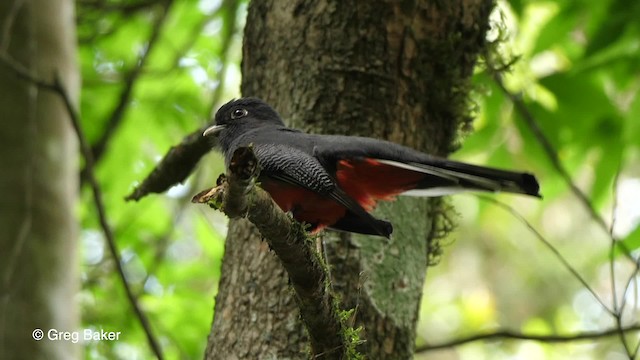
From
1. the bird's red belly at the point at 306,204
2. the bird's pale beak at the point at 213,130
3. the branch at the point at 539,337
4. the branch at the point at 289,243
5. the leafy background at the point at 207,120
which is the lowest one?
the branch at the point at 289,243

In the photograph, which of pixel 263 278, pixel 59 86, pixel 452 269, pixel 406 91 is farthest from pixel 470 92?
pixel 452 269

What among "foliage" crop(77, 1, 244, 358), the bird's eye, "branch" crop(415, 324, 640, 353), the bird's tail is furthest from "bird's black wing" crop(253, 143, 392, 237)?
"foliage" crop(77, 1, 244, 358)

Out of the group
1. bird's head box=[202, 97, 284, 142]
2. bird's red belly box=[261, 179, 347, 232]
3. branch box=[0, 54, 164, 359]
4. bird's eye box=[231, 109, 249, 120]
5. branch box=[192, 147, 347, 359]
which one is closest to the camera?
branch box=[192, 147, 347, 359]

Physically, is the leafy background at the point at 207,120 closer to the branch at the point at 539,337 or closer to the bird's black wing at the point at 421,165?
the branch at the point at 539,337

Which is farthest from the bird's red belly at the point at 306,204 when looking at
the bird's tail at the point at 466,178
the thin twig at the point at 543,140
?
the thin twig at the point at 543,140

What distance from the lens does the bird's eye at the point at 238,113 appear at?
11.9 feet

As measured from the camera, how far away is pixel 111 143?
5.95m

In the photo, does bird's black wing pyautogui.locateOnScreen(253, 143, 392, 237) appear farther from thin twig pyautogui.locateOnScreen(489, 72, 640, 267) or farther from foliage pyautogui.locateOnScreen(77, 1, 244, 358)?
foliage pyautogui.locateOnScreen(77, 1, 244, 358)

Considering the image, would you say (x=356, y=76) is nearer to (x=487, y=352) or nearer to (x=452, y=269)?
(x=487, y=352)

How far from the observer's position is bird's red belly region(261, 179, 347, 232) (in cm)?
313

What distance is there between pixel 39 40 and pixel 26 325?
1516 millimetres

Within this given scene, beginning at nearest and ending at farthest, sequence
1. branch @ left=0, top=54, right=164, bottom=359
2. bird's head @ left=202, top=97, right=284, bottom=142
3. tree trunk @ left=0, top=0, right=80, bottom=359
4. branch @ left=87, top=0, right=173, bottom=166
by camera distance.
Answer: bird's head @ left=202, top=97, right=284, bottom=142 → tree trunk @ left=0, top=0, right=80, bottom=359 → branch @ left=0, top=54, right=164, bottom=359 → branch @ left=87, top=0, right=173, bottom=166

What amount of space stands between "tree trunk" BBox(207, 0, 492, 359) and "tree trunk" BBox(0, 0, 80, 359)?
999 millimetres

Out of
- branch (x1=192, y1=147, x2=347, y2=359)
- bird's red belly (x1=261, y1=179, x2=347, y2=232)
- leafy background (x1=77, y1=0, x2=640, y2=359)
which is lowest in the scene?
branch (x1=192, y1=147, x2=347, y2=359)
